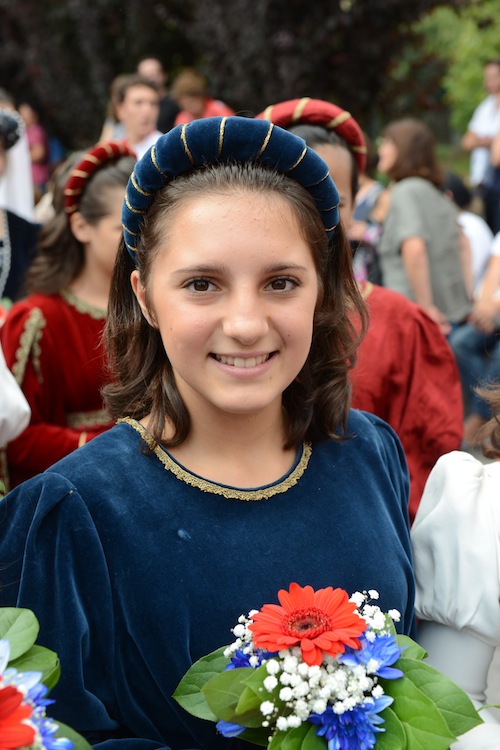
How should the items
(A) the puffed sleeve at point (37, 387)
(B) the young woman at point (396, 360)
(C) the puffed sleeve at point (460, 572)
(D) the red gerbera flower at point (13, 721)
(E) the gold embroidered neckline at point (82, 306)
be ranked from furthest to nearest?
(E) the gold embroidered neckline at point (82, 306), (A) the puffed sleeve at point (37, 387), (B) the young woman at point (396, 360), (C) the puffed sleeve at point (460, 572), (D) the red gerbera flower at point (13, 721)

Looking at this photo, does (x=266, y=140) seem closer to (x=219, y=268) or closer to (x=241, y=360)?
(x=219, y=268)

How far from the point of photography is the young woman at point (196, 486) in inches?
67.8

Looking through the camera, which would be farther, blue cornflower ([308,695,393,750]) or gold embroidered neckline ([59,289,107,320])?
gold embroidered neckline ([59,289,107,320])

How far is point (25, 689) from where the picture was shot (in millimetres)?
1316

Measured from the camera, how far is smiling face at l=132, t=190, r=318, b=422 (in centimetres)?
171

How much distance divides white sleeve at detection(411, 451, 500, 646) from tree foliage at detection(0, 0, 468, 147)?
8.69 metres

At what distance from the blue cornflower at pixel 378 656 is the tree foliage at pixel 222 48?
9202 mm

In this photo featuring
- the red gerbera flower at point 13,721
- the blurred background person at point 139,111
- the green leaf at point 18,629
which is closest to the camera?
the red gerbera flower at point 13,721

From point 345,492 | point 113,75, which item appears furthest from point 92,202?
point 113,75

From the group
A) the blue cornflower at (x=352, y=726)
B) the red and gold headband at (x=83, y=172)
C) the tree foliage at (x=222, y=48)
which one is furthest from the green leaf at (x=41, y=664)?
the tree foliage at (x=222, y=48)

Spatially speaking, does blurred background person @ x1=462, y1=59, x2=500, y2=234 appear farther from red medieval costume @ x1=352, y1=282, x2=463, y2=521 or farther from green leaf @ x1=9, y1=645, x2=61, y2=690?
green leaf @ x1=9, y1=645, x2=61, y2=690

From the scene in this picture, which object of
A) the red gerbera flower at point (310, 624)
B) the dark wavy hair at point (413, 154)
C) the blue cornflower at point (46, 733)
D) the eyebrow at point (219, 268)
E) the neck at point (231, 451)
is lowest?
the blue cornflower at point (46, 733)

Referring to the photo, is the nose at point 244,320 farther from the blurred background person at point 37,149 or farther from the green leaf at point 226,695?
the blurred background person at point 37,149

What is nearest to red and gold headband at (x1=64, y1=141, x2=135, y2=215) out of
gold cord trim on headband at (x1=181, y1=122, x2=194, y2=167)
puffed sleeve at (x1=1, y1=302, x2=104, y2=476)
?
puffed sleeve at (x1=1, y1=302, x2=104, y2=476)
